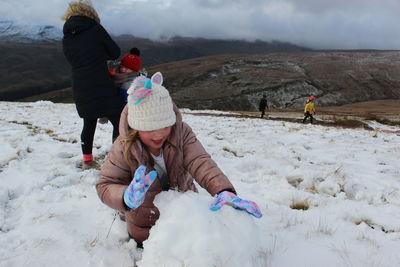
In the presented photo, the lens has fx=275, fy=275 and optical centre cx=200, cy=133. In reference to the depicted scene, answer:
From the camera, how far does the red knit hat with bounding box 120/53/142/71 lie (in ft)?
15.4

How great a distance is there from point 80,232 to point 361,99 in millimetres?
107554

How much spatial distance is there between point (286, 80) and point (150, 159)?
100622mm

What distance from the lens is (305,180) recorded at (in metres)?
4.85

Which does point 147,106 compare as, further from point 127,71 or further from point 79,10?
point 79,10

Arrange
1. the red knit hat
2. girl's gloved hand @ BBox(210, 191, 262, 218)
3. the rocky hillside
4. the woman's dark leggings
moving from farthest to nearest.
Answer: the rocky hillside
the woman's dark leggings
the red knit hat
girl's gloved hand @ BBox(210, 191, 262, 218)

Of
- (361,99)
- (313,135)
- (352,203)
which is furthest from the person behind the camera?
(361,99)

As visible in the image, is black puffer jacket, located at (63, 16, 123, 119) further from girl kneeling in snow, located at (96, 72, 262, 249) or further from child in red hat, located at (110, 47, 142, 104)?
girl kneeling in snow, located at (96, 72, 262, 249)

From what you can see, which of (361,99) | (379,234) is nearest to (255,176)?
(379,234)

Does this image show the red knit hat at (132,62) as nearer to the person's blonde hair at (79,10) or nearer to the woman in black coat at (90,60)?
the woman in black coat at (90,60)

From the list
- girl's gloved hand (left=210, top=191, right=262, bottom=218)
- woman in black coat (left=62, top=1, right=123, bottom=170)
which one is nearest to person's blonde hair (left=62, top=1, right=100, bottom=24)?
woman in black coat (left=62, top=1, right=123, bottom=170)

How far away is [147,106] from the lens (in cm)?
263

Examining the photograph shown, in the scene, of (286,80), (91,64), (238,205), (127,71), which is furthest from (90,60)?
(286,80)

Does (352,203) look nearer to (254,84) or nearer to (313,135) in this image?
(313,135)

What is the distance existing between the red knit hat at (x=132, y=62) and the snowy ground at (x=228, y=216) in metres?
1.96
